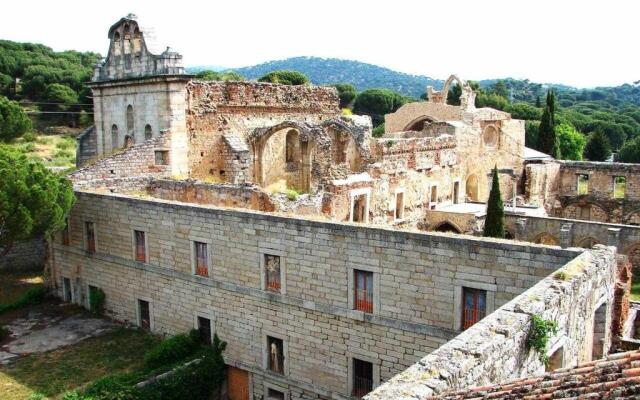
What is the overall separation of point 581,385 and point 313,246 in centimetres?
930

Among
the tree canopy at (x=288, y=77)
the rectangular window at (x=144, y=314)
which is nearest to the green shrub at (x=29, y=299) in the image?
the rectangular window at (x=144, y=314)

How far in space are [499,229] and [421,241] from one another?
15.5m

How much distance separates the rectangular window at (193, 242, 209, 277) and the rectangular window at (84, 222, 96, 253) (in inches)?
208

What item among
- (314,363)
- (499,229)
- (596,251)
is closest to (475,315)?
(596,251)

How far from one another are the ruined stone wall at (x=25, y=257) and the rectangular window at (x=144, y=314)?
959 cm

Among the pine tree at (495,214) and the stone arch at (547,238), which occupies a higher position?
the pine tree at (495,214)

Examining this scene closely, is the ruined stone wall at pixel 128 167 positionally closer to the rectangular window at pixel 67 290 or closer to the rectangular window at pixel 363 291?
the rectangular window at pixel 67 290

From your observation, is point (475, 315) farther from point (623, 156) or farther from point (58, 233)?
point (623, 156)

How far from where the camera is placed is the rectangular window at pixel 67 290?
72.9ft

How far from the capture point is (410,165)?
98.2ft

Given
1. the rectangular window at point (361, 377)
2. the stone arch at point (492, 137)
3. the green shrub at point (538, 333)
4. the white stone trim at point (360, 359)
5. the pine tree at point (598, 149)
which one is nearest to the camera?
the green shrub at point (538, 333)

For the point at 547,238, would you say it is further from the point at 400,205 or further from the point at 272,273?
the point at 272,273

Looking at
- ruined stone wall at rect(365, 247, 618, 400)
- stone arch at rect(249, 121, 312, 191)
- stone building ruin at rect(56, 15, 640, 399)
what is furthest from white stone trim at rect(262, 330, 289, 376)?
stone arch at rect(249, 121, 312, 191)

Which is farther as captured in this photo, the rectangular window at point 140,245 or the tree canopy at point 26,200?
the rectangular window at point 140,245
